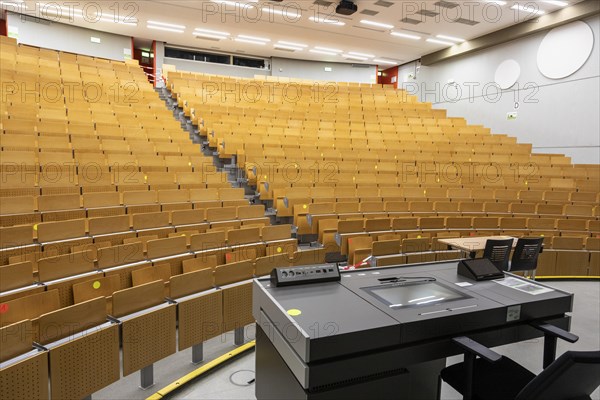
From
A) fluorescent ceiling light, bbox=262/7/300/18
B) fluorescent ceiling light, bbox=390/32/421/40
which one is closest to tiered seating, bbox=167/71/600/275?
fluorescent ceiling light, bbox=262/7/300/18

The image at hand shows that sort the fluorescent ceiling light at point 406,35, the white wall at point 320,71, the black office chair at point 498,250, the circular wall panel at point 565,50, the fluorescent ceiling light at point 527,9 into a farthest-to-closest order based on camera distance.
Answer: the white wall at point 320,71, the fluorescent ceiling light at point 406,35, the fluorescent ceiling light at point 527,9, the circular wall panel at point 565,50, the black office chair at point 498,250

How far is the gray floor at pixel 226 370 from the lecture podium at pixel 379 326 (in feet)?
1.92

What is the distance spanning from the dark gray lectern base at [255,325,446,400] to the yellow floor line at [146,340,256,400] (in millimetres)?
648

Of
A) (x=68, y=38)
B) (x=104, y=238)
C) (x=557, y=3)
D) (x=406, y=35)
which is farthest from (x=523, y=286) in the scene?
(x=68, y=38)

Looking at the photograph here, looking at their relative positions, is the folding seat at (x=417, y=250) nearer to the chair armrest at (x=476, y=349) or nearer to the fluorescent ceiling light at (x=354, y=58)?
the chair armrest at (x=476, y=349)

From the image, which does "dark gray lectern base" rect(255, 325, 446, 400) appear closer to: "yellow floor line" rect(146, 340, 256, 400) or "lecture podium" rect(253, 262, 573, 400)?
"lecture podium" rect(253, 262, 573, 400)

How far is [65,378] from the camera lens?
157cm

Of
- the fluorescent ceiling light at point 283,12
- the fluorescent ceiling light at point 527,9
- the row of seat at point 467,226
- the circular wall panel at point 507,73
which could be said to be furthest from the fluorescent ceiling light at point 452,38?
the row of seat at point 467,226

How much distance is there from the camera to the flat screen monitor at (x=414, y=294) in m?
1.11

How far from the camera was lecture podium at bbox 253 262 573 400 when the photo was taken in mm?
926

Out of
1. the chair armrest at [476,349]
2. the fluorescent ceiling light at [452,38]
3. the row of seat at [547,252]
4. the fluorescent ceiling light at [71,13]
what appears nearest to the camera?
the chair armrest at [476,349]

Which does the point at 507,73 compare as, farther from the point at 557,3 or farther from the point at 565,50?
the point at 557,3

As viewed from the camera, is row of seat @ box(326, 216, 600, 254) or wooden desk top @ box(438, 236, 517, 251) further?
row of seat @ box(326, 216, 600, 254)

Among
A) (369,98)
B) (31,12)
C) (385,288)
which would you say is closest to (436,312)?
(385,288)
